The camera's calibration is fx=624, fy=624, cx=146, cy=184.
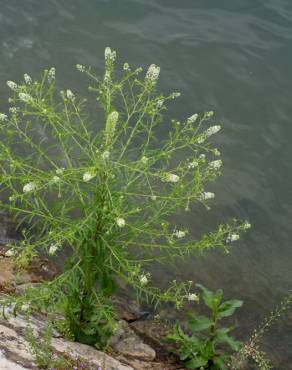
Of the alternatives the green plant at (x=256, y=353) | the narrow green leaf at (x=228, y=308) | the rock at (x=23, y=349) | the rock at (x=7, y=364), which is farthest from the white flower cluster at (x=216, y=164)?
the rock at (x=7, y=364)

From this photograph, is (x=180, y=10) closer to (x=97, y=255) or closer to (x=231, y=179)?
(x=231, y=179)

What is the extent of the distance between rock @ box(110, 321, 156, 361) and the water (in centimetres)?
125

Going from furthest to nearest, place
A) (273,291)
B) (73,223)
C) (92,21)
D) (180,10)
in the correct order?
(180,10) < (92,21) < (273,291) < (73,223)

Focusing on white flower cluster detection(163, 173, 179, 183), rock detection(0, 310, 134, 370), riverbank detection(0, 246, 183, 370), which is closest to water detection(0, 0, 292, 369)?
riverbank detection(0, 246, 183, 370)

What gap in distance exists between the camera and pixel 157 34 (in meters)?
11.6

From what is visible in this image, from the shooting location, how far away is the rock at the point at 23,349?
420 cm

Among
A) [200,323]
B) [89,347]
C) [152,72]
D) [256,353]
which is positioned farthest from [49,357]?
[256,353]

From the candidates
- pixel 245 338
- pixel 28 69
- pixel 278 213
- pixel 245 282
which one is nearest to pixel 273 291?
pixel 245 282

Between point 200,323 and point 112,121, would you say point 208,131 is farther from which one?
point 200,323

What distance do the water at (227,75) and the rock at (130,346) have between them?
4.10 ft

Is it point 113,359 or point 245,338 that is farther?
point 245,338

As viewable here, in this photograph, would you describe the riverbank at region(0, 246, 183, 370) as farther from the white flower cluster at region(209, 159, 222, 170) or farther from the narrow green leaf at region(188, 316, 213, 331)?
the white flower cluster at region(209, 159, 222, 170)

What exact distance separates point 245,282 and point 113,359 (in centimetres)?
275

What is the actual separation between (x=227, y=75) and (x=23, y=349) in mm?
7596
